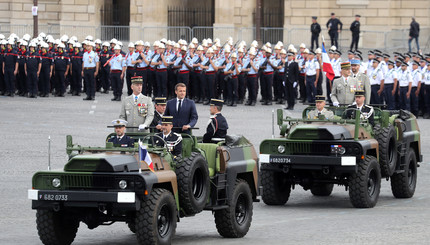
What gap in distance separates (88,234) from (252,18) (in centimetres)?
3671

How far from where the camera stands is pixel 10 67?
35406mm

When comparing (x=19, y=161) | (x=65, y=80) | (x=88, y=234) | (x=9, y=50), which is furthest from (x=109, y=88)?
(x=88, y=234)

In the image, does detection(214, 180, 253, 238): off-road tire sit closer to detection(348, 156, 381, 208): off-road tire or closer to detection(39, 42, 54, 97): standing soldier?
detection(348, 156, 381, 208): off-road tire

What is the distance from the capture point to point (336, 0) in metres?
48.7

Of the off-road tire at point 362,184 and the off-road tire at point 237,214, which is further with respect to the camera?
the off-road tire at point 362,184

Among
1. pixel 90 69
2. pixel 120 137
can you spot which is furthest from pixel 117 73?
pixel 120 137

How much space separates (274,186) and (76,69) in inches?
798

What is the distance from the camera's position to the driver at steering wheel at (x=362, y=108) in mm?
17469

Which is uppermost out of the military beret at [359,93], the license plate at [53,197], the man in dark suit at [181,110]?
the military beret at [359,93]

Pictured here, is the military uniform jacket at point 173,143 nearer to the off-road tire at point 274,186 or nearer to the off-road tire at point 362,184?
the off-road tire at point 274,186

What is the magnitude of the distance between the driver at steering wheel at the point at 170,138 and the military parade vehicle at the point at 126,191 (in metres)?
0.08

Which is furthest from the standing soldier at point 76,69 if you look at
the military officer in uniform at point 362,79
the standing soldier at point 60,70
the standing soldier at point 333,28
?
the military officer in uniform at point 362,79

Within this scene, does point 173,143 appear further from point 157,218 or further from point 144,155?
point 157,218

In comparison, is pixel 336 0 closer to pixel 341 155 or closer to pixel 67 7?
pixel 67 7
